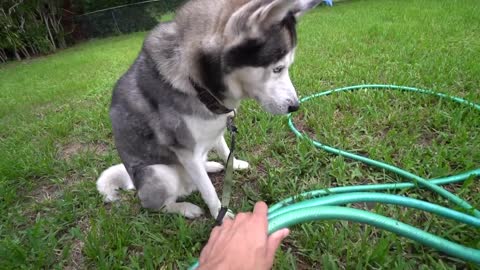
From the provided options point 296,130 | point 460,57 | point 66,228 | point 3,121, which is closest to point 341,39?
point 460,57

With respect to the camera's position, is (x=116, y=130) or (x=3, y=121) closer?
(x=116, y=130)

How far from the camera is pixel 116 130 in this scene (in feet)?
7.50

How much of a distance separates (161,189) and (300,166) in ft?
3.55

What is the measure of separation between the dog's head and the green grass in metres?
0.76

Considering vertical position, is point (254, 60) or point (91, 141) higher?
point (254, 60)

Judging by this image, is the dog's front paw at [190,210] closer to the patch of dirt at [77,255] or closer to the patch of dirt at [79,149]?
the patch of dirt at [77,255]

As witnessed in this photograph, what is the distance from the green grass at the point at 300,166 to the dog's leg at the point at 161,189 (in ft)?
0.35

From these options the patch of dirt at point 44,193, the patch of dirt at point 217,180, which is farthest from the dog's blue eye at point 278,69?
the patch of dirt at point 44,193

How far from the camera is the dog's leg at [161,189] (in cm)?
212

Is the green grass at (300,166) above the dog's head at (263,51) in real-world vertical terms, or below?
below

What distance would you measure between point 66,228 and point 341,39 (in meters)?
5.60

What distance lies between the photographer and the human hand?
977mm

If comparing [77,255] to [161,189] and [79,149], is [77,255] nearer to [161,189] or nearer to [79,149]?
[161,189]

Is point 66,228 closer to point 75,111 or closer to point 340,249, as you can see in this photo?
point 340,249
